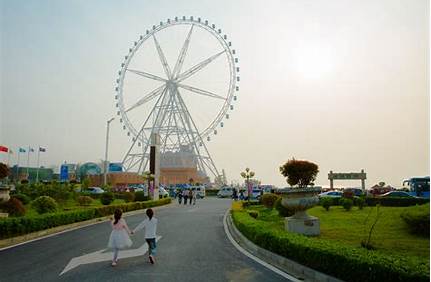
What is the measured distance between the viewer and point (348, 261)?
289 inches

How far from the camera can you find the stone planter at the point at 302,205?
13.7 meters

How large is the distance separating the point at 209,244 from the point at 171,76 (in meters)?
49.4

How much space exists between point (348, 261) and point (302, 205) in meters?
6.38

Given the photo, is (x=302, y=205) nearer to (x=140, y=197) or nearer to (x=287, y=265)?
(x=287, y=265)

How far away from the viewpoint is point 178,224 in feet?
A: 65.9

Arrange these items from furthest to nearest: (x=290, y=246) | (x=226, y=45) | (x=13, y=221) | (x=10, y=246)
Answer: (x=226, y=45) < (x=13, y=221) < (x=10, y=246) < (x=290, y=246)

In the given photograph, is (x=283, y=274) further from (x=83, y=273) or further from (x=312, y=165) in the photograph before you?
(x=312, y=165)

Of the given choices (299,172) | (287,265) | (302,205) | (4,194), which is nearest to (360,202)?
(299,172)

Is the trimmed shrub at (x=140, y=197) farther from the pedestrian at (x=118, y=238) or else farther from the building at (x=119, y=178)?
the building at (x=119, y=178)

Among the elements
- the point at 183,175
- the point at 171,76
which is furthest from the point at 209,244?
the point at 183,175

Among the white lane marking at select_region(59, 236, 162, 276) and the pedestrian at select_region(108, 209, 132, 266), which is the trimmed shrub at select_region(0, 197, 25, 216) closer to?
the white lane marking at select_region(59, 236, 162, 276)

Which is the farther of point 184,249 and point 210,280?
point 184,249

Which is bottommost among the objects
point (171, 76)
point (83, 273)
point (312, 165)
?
point (83, 273)

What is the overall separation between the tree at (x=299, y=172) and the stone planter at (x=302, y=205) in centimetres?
83
